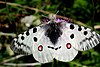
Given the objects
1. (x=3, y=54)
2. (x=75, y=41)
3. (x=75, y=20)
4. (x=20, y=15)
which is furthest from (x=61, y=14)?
(x=75, y=41)

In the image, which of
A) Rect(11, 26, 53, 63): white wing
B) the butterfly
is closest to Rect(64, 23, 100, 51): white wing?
the butterfly

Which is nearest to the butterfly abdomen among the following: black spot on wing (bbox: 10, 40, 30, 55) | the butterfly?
the butterfly

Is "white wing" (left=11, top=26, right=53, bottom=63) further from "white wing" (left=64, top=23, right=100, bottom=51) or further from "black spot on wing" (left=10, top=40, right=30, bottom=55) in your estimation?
"white wing" (left=64, top=23, right=100, bottom=51)

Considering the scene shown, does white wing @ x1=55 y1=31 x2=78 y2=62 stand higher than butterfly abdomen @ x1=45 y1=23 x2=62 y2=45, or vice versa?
butterfly abdomen @ x1=45 y1=23 x2=62 y2=45

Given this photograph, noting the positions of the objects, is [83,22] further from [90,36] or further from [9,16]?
[90,36]

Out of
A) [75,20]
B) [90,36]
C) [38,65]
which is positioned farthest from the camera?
[75,20]

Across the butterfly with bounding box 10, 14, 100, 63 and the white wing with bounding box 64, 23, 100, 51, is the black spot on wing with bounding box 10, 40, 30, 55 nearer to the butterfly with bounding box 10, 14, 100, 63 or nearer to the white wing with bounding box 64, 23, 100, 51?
the butterfly with bounding box 10, 14, 100, 63

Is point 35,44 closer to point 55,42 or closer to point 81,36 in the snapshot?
point 55,42

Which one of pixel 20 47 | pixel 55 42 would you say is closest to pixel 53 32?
pixel 55 42
